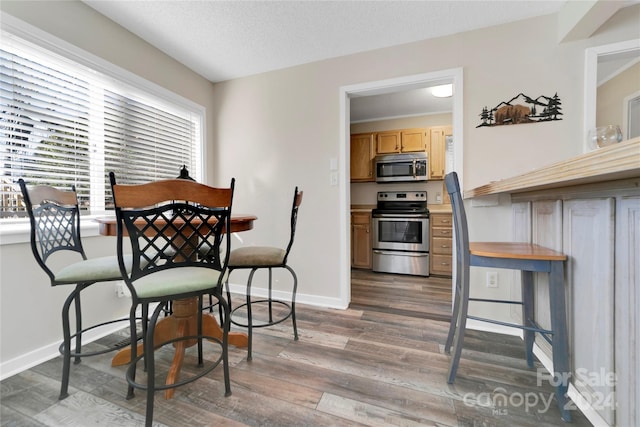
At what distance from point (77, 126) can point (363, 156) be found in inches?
134

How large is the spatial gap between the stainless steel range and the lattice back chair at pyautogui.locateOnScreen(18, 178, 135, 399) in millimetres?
3045

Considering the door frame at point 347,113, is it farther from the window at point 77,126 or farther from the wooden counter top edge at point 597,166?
the window at point 77,126

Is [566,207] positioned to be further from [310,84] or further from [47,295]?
[47,295]

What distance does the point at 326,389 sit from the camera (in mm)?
1323

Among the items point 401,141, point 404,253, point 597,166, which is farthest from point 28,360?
point 401,141

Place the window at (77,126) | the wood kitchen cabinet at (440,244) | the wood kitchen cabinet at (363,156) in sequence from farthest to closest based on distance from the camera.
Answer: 1. the wood kitchen cabinet at (363,156)
2. the wood kitchen cabinet at (440,244)
3. the window at (77,126)

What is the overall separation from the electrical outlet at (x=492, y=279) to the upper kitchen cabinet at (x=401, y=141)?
233 centimetres

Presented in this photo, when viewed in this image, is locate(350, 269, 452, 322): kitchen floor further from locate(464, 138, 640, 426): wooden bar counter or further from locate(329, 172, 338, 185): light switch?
locate(329, 172, 338, 185): light switch

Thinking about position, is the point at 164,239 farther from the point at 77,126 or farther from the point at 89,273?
the point at 77,126

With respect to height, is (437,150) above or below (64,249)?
above

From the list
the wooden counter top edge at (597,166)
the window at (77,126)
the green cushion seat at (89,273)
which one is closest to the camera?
the wooden counter top edge at (597,166)

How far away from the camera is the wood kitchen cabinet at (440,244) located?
11.4 feet

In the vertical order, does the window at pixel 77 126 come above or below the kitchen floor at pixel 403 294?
above

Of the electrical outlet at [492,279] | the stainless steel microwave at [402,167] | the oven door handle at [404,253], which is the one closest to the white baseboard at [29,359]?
the electrical outlet at [492,279]
